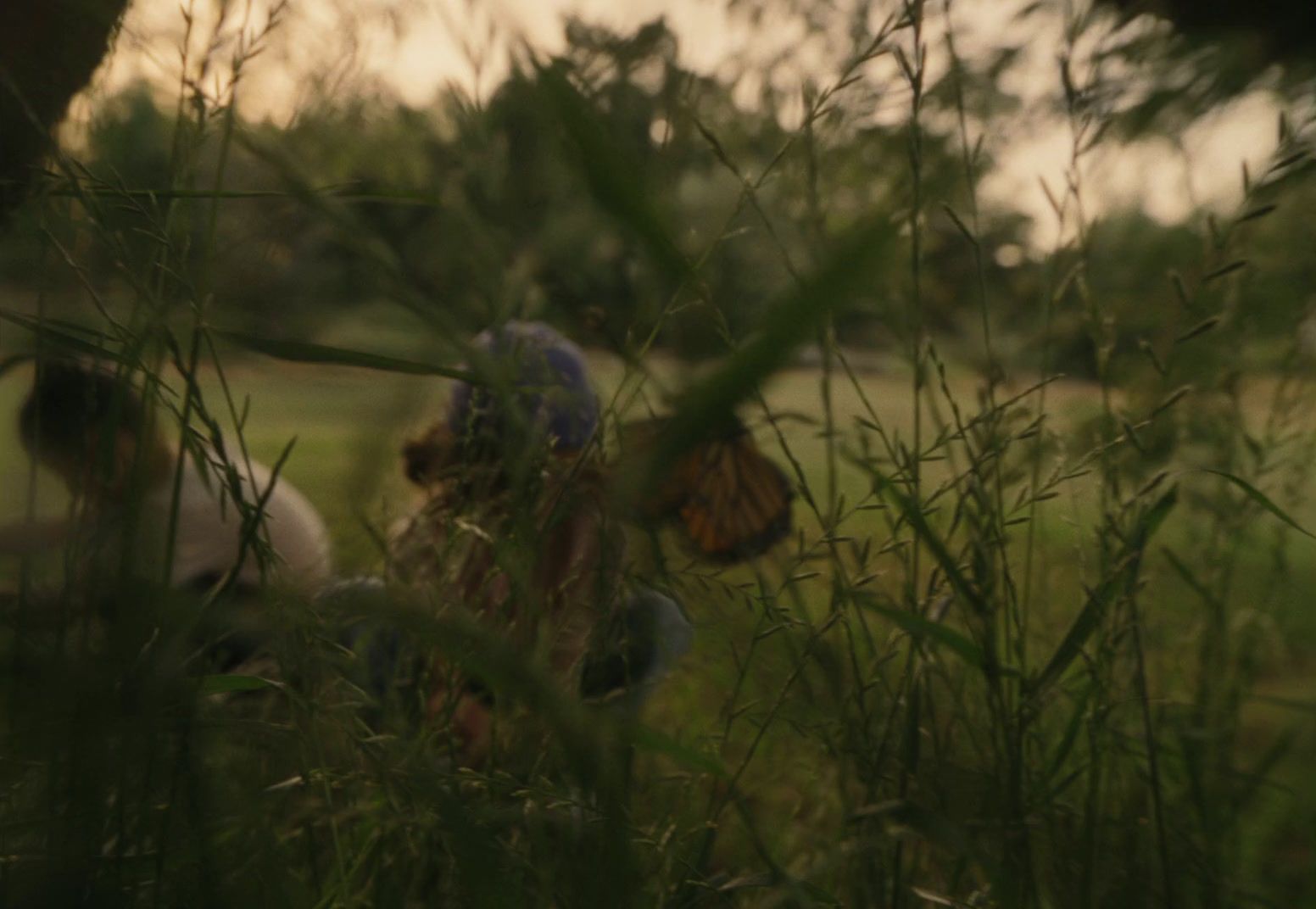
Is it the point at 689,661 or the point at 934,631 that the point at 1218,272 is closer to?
the point at 934,631

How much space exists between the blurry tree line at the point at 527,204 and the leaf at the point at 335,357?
0.03 m

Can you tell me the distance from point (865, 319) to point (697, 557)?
0.36m

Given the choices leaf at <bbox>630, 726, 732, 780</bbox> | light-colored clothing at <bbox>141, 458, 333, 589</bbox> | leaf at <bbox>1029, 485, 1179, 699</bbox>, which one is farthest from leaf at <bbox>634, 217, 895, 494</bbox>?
light-colored clothing at <bbox>141, 458, 333, 589</bbox>

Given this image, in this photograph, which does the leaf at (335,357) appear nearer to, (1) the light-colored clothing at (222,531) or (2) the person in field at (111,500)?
(2) the person in field at (111,500)

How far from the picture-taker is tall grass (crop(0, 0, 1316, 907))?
0.41m

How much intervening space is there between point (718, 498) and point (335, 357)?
42 centimetres

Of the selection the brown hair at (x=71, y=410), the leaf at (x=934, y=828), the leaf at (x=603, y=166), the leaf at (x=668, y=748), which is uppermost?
the brown hair at (x=71, y=410)

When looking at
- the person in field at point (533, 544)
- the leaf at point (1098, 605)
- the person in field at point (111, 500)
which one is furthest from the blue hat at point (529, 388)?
the leaf at point (1098, 605)

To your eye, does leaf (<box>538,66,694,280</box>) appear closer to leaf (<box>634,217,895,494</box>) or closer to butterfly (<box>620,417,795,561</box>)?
leaf (<box>634,217,895,494</box>)

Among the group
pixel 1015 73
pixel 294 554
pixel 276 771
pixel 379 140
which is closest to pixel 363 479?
pixel 276 771

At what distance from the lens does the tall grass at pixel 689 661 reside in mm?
408

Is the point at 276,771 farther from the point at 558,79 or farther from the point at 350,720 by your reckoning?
the point at 558,79

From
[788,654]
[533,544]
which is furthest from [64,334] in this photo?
[788,654]

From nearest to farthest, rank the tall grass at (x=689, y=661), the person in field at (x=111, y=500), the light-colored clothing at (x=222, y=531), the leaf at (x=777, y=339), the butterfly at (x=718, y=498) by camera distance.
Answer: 1. the leaf at (x=777, y=339)
2. the tall grass at (x=689, y=661)
3. the person in field at (x=111, y=500)
4. the butterfly at (x=718, y=498)
5. the light-colored clothing at (x=222, y=531)
